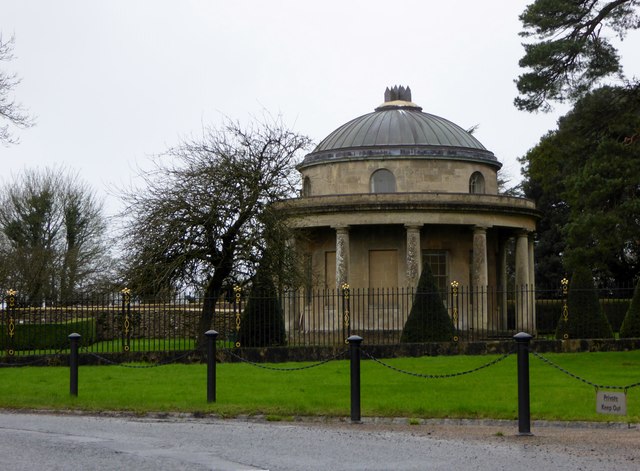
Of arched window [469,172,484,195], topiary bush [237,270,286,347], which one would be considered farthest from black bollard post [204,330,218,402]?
arched window [469,172,484,195]

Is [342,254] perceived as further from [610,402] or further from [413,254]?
[610,402]

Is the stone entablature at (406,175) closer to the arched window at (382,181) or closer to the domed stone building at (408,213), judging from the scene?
the domed stone building at (408,213)

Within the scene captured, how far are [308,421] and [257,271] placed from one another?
59.1ft

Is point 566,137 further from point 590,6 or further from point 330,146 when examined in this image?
point 330,146

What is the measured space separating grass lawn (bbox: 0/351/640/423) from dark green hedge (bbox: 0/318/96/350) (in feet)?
20.5

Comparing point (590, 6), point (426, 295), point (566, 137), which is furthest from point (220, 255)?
point (590, 6)

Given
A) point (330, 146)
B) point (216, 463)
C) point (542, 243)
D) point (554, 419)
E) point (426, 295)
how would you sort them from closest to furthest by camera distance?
1. point (216, 463)
2. point (554, 419)
3. point (426, 295)
4. point (330, 146)
5. point (542, 243)

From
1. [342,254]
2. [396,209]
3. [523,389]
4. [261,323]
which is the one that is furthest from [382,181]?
[523,389]

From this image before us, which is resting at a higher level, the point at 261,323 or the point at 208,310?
the point at 208,310

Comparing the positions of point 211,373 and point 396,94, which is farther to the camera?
point 396,94

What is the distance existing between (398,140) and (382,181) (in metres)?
2.18

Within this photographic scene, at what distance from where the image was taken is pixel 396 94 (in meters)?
56.0

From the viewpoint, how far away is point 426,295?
3572 centimetres

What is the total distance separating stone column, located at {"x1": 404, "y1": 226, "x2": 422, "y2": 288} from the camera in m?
45.6
